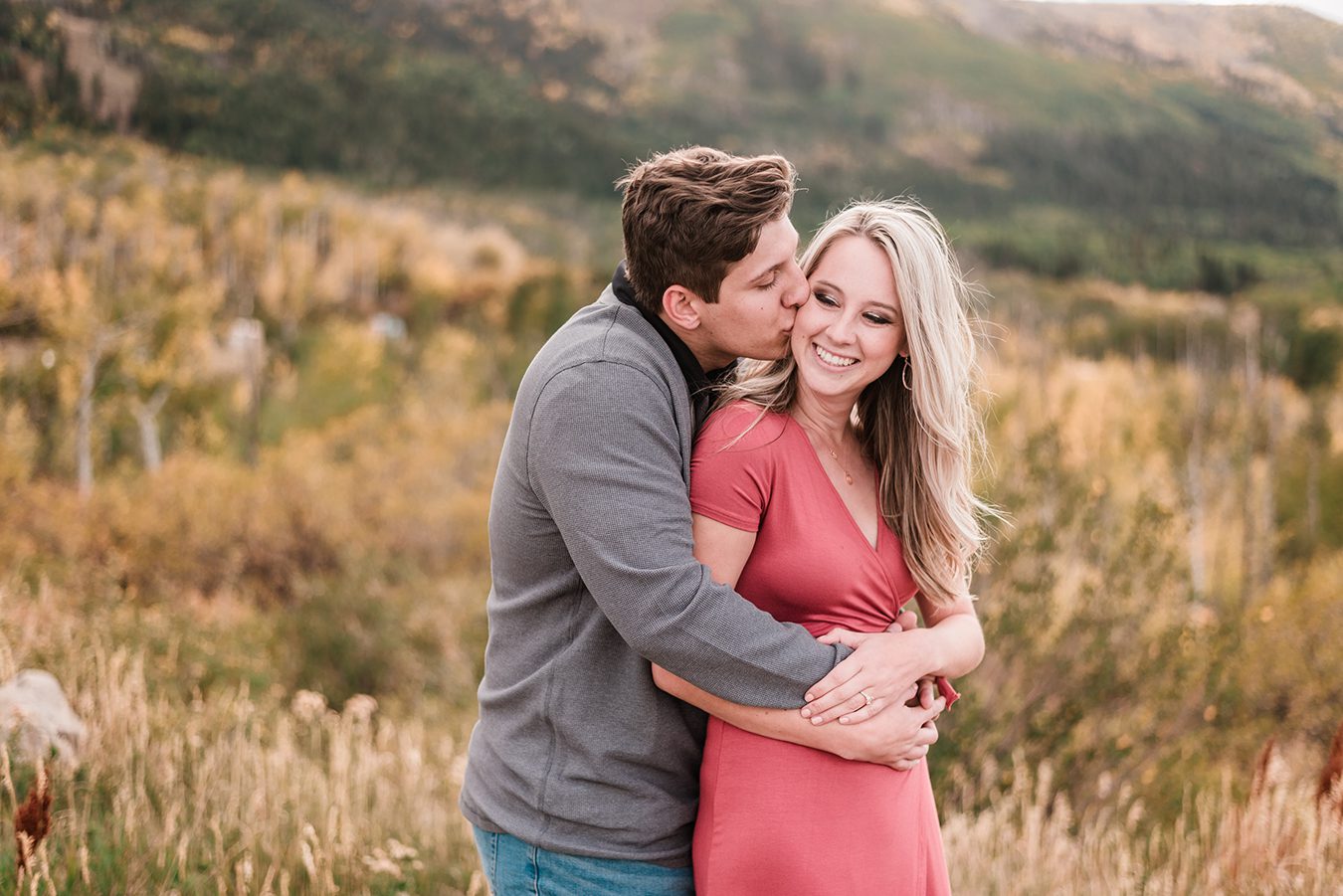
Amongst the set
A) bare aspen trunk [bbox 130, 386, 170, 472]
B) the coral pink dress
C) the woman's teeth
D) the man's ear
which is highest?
the man's ear

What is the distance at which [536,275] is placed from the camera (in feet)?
121

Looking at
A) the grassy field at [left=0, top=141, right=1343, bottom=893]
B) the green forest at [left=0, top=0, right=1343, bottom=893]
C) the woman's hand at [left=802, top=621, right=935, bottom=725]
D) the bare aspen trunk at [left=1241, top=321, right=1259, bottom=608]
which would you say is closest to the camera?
the woman's hand at [left=802, top=621, right=935, bottom=725]

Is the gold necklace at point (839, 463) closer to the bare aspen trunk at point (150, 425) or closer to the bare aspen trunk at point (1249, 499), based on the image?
the bare aspen trunk at point (1249, 499)

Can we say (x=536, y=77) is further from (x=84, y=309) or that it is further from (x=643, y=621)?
(x=643, y=621)

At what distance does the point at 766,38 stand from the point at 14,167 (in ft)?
536

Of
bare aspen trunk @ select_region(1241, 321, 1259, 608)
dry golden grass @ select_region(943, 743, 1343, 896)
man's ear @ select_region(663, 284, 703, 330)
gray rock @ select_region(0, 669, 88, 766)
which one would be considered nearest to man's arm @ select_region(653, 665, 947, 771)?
man's ear @ select_region(663, 284, 703, 330)

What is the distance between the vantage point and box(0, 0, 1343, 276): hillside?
584 inches

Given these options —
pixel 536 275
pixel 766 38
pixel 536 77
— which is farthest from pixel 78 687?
pixel 766 38

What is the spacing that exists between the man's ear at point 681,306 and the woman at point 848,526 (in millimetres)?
191

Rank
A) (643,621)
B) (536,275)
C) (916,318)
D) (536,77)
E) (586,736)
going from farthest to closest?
(536,77) < (536,275) < (916,318) < (586,736) < (643,621)

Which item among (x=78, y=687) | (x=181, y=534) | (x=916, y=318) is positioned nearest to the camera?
(x=916, y=318)

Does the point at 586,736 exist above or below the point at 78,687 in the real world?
above

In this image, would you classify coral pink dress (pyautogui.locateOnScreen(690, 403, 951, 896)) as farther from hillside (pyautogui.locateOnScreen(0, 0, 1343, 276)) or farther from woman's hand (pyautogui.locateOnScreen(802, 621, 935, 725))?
hillside (pyautogui.locateOnScreen(0, 0, 1343, 276))

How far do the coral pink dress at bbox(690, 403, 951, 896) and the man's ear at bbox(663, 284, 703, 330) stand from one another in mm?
188
